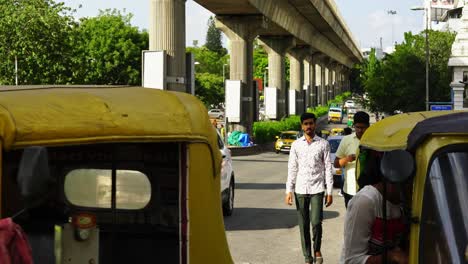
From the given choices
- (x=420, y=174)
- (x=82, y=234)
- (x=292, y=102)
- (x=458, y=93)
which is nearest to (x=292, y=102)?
(x=292, y=102)

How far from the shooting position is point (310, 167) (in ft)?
29.1

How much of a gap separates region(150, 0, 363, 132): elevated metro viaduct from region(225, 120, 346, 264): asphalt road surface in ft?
19.6

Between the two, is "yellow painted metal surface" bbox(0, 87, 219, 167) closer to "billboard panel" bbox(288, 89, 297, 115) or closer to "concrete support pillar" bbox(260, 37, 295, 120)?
"concrete support pillar" bbox(260, 37, 295, 120)

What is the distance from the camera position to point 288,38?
183 ft

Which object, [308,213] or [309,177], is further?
[308,213]

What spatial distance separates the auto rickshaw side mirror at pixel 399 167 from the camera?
12.0 feet

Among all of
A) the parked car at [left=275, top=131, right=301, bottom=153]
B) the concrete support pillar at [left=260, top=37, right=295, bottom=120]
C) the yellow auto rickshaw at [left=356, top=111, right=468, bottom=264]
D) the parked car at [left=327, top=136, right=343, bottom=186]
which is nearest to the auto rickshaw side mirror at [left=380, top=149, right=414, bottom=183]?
the yellow auto rickshaw at [left=356, top=111, right=468, bottom=264]

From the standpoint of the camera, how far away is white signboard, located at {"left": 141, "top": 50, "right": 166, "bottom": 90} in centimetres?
1789

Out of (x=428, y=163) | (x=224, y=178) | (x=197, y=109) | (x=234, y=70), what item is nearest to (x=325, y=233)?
(x=224, y=178)

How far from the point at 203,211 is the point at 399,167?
1.68m

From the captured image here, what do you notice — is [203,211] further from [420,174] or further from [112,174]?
[420,174]

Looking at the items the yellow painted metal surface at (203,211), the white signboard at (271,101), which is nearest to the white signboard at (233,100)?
the white signboard at (271,101)

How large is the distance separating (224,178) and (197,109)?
887 centimetres

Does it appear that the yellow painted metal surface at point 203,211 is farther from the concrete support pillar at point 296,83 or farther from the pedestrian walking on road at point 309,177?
the concrete support pillar at point 296,83
